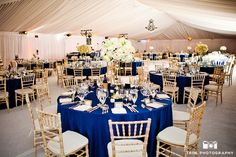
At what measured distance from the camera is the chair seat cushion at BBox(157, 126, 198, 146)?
2.89 metres

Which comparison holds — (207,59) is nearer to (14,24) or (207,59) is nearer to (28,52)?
(14,24)

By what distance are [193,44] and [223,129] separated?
21139mm

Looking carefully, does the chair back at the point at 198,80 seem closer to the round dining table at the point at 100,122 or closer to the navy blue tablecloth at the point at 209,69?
the navy blue tablecloth at the point at 209,69

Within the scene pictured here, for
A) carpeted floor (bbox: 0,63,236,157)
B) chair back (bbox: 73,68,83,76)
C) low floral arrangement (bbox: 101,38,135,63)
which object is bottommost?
carpeted floor (bbox: 0,63,236,157)

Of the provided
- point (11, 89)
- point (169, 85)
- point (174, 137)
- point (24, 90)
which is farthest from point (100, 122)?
point (11, 89)

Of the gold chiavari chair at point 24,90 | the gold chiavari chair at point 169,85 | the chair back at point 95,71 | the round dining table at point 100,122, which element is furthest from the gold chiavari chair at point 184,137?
the chair back at point 95,71

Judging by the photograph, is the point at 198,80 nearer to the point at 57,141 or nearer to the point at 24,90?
the point at 57,141

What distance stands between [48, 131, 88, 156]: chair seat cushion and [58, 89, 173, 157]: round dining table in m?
0.14

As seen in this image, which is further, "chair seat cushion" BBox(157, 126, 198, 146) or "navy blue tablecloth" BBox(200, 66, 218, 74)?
"navy blue tablecloth" BBox(200, 66, 218, 74)

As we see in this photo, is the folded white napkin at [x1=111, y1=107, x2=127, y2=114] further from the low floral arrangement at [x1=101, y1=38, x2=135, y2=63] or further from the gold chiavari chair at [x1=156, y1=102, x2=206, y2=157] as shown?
the low floral arrangement at [x1=101, y1=38, x2=135, y2=63]

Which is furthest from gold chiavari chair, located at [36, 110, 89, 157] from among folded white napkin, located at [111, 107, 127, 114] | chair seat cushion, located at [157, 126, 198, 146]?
Answer: chair seat cushion, located at [157, 126, 198, 146]

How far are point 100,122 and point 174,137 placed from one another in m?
1.09

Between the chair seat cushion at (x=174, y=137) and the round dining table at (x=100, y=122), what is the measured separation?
152 mm

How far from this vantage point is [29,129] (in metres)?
4.48
